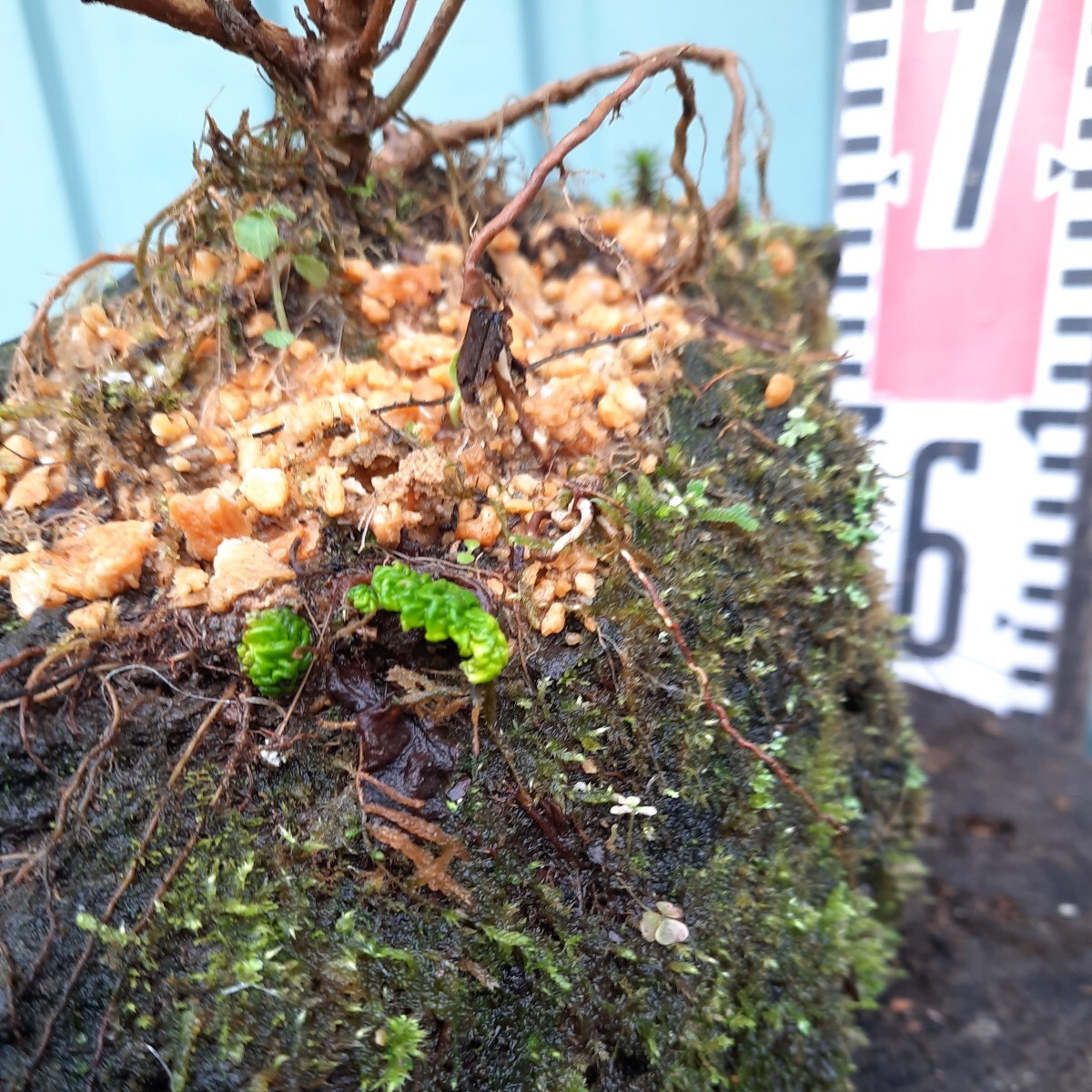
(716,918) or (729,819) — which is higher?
(729,819)

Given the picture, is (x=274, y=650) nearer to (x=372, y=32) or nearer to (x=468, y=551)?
(x=468, y=551)

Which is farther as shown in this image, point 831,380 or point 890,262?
point 890,262

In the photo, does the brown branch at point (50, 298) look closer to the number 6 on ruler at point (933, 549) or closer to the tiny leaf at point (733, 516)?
the tiny leaf at point (733, 516)

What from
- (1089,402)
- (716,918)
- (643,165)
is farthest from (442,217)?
(1089,402)

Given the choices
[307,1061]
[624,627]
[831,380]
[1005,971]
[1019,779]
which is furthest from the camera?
[1019,779]

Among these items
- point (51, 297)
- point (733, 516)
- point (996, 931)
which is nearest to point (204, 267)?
point (51, 297)

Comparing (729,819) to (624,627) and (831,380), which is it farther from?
(831,380)
